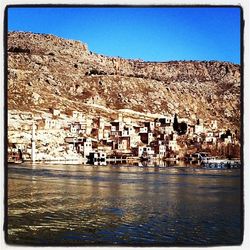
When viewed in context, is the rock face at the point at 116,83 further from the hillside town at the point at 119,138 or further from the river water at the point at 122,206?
the river water at the point at 122,206

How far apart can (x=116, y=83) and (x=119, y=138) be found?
0.44 m

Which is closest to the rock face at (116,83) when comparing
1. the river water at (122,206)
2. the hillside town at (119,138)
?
the hillside town at (119,138)

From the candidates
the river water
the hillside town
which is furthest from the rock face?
the river water

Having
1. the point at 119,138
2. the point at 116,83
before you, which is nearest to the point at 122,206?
the point at 119,138

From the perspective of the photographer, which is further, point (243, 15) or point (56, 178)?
point (56, 178)

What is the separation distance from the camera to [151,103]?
3.94 metres

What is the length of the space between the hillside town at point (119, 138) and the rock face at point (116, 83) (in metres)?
0.08

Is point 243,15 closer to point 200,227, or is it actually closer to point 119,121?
point 119,121

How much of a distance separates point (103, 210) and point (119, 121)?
27.0 inches

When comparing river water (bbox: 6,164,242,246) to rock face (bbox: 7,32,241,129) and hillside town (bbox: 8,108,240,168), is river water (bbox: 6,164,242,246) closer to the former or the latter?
hillside town (bbox: 8,108,240,168)

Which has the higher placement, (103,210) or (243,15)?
(243,15)

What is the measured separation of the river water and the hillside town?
113mm
